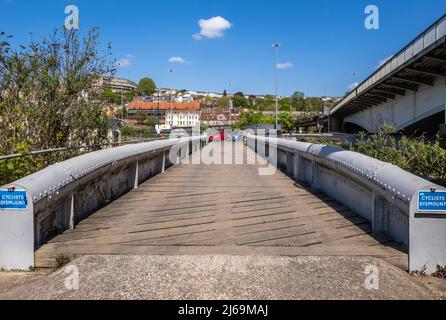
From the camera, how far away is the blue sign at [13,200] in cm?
405

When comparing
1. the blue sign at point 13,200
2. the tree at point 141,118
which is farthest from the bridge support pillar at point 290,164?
the tree at point 141,118

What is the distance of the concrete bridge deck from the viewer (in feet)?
14.9

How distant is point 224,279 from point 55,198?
2158mm

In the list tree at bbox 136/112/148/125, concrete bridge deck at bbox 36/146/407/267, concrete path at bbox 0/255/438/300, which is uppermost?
tree at bbox 136/112/148/125

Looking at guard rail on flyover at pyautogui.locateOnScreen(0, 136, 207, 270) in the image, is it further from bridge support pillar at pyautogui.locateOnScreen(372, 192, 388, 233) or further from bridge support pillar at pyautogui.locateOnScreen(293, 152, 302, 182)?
bridge support pillar at pyautogui.locateOnScreen(293, 152, 302, 182)

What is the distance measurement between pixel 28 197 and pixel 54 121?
4.37 m

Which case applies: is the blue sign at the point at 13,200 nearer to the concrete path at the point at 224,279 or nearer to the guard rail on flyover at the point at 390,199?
the concrete path at the point at 224,279

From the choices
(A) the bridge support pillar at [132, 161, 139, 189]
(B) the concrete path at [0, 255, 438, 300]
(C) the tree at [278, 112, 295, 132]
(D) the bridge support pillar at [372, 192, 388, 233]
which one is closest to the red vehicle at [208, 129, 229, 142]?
(A) the bridge support pillar at [132, 161, 139, 189]

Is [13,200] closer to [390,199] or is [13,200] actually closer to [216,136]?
[390,199]

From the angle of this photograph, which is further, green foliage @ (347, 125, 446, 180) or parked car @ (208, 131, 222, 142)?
parked car @ (208, 131, 222, 142)

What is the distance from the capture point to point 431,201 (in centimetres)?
394

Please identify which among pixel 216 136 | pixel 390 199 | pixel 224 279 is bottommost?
pixel 224 279

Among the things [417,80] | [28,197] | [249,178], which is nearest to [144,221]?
[28,197]

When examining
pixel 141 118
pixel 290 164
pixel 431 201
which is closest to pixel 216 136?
pixel 290 164
